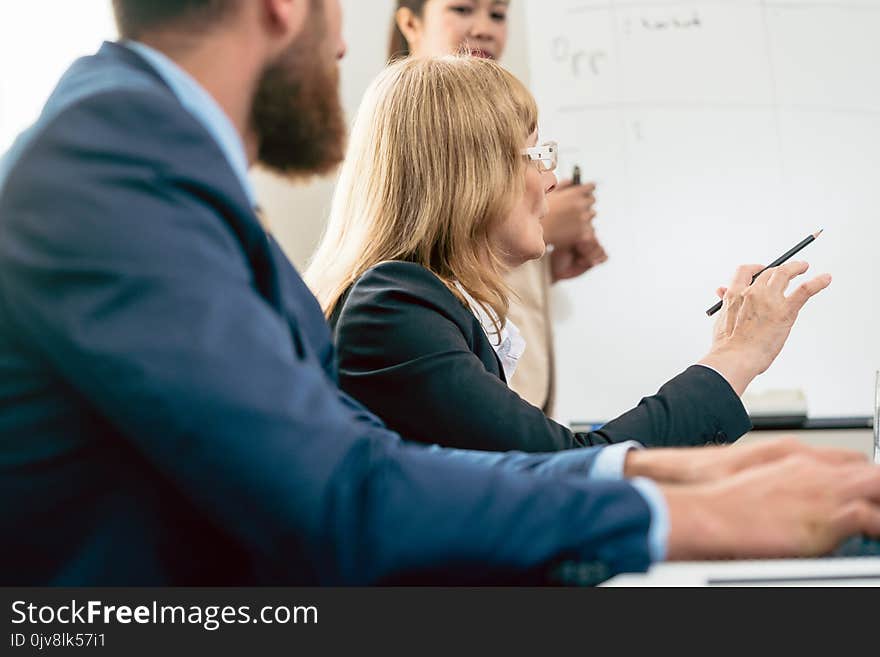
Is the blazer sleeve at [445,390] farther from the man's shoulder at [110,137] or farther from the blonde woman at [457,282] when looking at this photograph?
the man's shoulder at [110,137]

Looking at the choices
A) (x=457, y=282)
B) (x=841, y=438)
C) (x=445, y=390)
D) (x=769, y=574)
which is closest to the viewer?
(x=769, y=574)

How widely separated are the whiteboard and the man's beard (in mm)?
1407

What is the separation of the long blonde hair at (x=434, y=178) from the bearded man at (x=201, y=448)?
0.63m

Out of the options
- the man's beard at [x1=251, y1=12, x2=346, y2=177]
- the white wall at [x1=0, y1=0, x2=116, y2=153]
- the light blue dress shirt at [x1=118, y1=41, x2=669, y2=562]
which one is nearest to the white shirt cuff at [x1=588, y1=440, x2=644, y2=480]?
the light blue dress shirt at [x1=118, y1=41, x2=669, y2=562]

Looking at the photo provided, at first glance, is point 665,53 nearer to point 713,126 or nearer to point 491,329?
point 713,126

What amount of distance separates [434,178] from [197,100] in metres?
0.62

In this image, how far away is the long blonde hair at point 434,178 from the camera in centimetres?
128

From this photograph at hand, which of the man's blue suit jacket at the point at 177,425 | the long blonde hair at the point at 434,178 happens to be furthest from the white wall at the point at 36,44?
the man's blue suit jacket at the point at 177,425

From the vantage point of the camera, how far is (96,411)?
0.60 m

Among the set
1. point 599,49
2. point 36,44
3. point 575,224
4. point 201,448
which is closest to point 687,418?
point 201,448

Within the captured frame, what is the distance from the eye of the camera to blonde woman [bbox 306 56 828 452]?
1.13 metres

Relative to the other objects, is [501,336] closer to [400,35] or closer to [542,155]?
[542,155]

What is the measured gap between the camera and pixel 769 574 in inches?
32.1

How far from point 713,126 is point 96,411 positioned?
5.69 ft
